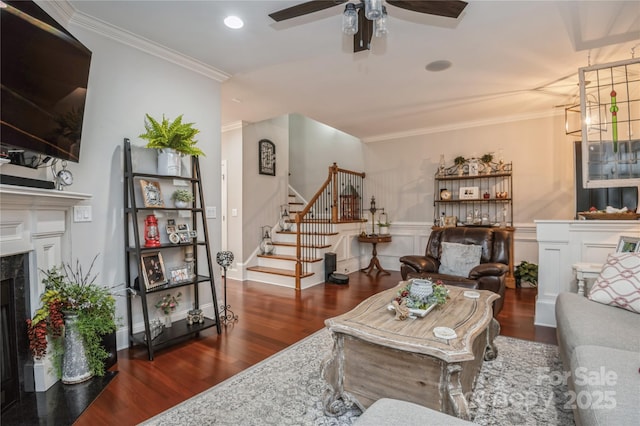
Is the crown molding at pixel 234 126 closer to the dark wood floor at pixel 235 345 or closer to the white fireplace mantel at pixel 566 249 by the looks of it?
the dark wood floor at pixel 235 345

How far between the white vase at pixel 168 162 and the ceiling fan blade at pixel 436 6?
6.91 feet

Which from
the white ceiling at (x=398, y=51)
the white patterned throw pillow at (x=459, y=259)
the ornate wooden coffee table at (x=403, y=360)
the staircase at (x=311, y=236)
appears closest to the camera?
the ornate wooden coffee table at (x=403, y=360)

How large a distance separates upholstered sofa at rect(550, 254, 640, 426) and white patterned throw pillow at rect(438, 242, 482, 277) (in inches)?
51.3

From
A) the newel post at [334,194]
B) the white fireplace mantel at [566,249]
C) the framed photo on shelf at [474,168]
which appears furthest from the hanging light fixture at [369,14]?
the framed photo on shelf at [474,168]

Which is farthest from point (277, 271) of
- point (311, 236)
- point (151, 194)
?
point (151, 194)

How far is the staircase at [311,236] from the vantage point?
5.00m

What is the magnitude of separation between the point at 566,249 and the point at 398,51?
2.57 metres

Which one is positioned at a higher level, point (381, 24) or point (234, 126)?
point (234, 126)

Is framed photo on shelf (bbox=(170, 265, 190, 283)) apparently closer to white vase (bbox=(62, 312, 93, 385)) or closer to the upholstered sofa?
white vase (bbox=(62, 312, 93, 385))

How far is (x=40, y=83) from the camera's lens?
1.90m

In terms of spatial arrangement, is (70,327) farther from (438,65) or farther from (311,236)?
(438,65)

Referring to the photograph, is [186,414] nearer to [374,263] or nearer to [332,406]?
[332,406]

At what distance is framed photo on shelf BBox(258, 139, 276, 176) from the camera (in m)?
5.70

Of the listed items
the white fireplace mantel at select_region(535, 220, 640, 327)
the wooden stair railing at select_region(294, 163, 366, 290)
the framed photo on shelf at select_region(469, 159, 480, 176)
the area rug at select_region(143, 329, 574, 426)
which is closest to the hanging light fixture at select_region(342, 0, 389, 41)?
the area rug at select_region(143, 329, 574, 426)
